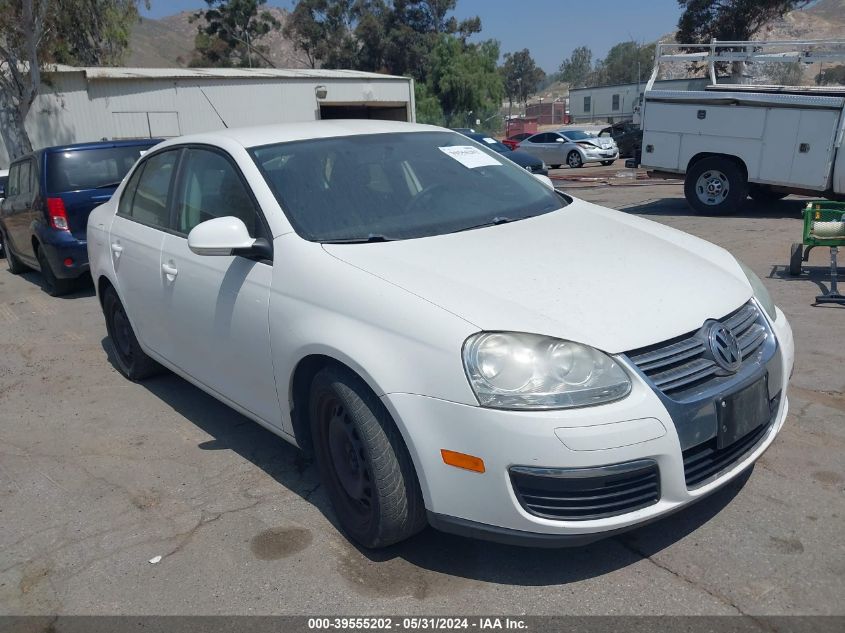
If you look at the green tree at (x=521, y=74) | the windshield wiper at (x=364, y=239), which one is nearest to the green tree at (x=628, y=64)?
the green tree at (x=521, y=74)

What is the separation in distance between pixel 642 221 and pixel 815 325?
255cm

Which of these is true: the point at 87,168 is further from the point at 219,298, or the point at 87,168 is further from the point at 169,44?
the point at 169,44

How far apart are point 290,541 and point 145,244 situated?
2.06m

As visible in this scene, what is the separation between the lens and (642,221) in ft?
12.7

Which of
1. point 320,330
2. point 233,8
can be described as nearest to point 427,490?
point 320,330

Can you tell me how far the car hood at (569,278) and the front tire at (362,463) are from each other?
0.47 metres

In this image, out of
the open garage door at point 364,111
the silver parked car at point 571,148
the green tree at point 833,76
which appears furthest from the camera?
the open garage door at point 364,111

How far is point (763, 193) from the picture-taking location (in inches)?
474

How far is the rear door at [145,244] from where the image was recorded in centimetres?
416

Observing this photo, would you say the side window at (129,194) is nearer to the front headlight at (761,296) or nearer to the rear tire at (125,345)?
the rear tire at (125,345)

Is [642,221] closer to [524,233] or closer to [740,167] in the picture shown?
[524,233]

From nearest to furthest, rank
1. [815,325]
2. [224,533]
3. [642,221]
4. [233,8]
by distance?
[224,533], [642,221], [815,325], [233,8]

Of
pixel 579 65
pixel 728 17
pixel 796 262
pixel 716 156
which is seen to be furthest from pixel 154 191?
pixel 579 65

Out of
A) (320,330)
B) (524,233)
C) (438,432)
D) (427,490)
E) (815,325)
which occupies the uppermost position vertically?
(524,233)
